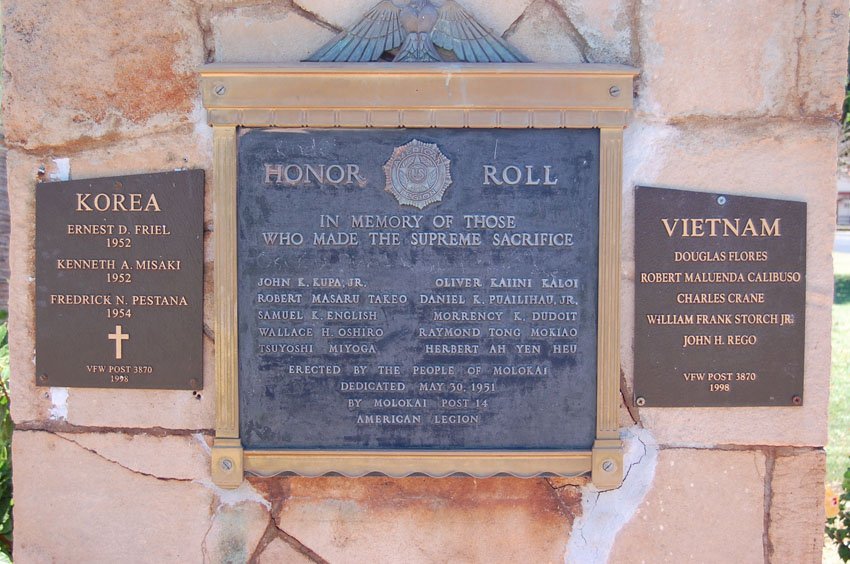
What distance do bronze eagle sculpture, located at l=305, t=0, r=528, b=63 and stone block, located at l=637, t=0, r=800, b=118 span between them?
0.52m

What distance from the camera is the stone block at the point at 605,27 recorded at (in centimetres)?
278

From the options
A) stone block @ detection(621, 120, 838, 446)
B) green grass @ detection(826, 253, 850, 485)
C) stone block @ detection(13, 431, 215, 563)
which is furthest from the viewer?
green grass @ detection(826, 253, 850, 485)

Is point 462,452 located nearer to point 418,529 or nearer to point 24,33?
point 418,529

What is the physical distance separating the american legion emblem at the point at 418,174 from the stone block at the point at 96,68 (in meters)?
0.86

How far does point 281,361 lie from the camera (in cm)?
273

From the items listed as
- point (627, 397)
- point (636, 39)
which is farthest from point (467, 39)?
point (627, 397)

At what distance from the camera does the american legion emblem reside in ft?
8.81

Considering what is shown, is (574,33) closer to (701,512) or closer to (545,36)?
(545,36)

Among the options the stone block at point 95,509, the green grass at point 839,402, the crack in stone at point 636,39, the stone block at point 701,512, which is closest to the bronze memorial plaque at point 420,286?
the crack in stone at point 636,39

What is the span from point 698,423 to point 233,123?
2119 millimetres

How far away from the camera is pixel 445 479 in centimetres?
285

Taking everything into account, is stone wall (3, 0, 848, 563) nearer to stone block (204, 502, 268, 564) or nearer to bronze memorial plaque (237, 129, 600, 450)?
stone block (204, 502, 268, 564)

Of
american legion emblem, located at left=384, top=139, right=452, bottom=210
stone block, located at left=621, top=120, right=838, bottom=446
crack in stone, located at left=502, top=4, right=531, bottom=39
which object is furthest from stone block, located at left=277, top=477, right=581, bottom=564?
crack in stone, located at left=502, top=4, right=531, bottom=39

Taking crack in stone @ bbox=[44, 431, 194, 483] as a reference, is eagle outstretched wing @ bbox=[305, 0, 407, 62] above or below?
above
